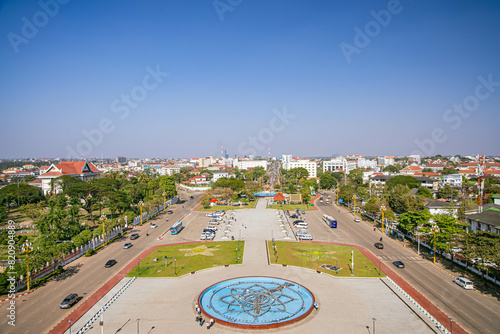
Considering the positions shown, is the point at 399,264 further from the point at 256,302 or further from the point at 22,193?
the point at 22,193

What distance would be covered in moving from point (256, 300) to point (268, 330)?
3.40 metres

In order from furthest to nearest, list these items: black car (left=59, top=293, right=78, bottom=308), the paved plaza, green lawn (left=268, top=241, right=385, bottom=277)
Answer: green lawn (left=268, top=241, right=385, bottom=277) < black car (left=59, top=293, right=78, bottom=308) < the paved plaza

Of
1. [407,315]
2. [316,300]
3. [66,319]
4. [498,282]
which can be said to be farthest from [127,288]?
[498,282]

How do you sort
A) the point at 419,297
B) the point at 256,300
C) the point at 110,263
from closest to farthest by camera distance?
1. the point at 256,300
2. the point at 419,297
3. the point at 110,263

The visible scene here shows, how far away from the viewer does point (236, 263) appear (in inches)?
1228

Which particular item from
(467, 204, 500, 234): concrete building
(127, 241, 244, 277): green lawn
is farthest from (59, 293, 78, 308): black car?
(467, 204, 500, 234): concrete building

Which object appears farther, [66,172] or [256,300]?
Answer: [66,172]

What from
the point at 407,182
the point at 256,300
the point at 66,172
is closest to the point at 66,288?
the point at 256,300

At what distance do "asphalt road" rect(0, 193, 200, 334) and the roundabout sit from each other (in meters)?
10.6

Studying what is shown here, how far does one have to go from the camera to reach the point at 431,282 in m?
26.5

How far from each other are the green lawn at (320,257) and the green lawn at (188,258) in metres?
4.93

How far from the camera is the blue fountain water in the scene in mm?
20716

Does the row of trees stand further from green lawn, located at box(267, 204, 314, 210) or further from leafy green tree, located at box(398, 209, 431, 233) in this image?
leafy green tree, located at box(398, 209, 431, 233)

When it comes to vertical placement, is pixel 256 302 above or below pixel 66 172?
below
